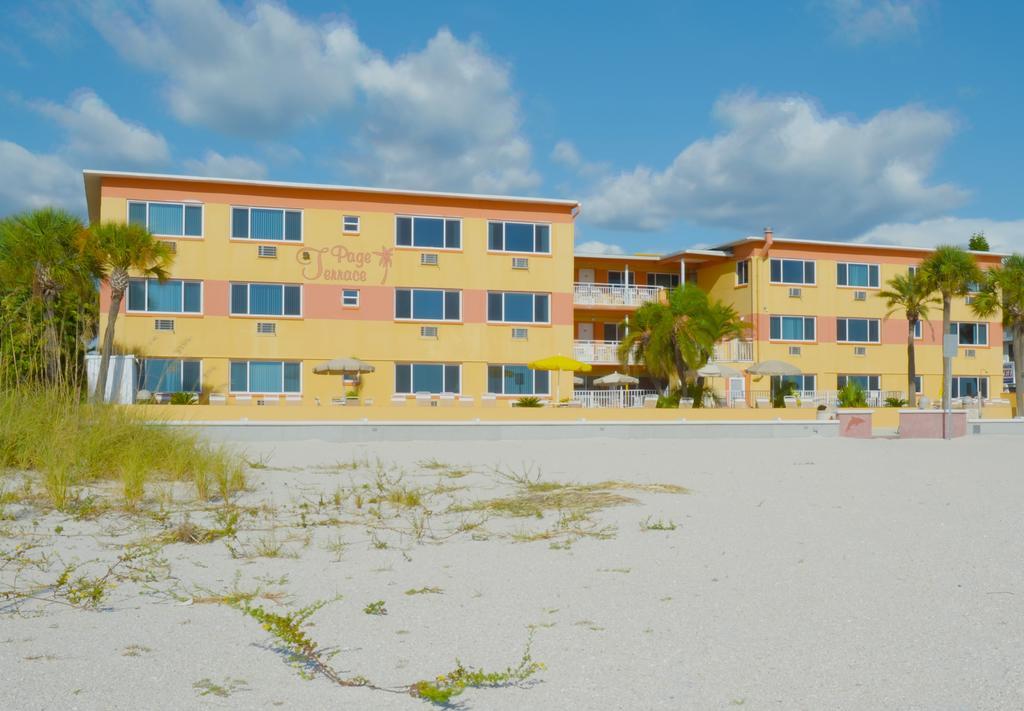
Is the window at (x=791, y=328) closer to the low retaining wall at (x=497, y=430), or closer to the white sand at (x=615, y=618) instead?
the low retaining wall at (x=497, y=430)

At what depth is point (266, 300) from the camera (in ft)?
109

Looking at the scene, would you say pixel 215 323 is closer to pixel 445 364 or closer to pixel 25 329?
pixel 445 364

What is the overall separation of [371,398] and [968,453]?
2002 cm

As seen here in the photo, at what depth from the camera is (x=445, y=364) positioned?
34625mm

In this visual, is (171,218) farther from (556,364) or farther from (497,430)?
(497,430)

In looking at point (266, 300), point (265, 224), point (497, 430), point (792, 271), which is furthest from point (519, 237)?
point (792, 271)

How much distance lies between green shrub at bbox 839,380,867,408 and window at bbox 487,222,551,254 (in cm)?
1438

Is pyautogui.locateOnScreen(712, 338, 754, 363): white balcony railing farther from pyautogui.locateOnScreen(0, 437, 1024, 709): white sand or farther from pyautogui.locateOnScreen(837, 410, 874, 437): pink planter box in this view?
pyautogui.locateOnScreen(0, 437, 1024, 709): white sand

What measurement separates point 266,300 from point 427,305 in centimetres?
582

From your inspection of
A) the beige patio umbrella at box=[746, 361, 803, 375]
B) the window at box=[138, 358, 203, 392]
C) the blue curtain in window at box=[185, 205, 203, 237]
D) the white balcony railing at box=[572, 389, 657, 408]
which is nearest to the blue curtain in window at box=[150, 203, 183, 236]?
the blue curtain in window at box=[185, 205, 203, 237]

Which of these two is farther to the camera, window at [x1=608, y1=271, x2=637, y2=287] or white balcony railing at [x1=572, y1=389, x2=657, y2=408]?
window at [x1=608, y1=271, x2=637, y2=287]

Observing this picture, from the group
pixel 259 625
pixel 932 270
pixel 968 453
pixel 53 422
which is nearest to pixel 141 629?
pixel 259 625

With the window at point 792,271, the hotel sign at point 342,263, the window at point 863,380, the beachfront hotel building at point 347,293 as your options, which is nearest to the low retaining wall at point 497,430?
the beachfront hotel building at point 347,293

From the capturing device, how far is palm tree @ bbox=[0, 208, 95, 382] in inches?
1027
